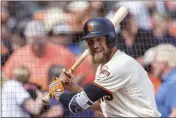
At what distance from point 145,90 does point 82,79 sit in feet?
8.43

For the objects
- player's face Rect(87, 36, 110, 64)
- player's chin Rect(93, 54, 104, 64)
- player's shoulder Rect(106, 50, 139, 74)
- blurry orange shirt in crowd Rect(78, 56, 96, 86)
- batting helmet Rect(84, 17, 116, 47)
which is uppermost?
batting helmet Rect(84, 17, 116, 47)

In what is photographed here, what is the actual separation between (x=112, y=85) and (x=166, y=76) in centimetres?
268

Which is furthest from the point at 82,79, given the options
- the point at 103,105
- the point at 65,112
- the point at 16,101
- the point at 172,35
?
the point at 103,105

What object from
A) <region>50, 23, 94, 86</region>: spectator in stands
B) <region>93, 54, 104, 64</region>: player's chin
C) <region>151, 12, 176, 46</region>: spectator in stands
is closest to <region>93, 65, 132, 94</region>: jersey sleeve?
<region>93, 54, 104, 64</region>: player's chin

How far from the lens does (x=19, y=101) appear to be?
20.6 ft

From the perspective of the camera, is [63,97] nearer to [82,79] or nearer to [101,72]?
[101,72]

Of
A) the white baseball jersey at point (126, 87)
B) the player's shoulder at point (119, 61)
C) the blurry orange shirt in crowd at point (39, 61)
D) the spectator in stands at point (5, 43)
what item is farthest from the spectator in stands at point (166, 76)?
the player's shoulder at point (119, 61)

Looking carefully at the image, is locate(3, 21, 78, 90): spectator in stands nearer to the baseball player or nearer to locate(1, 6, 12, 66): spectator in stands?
locate(1, 6, 12, 66): spectator in stands

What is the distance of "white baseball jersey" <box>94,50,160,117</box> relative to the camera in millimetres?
4027

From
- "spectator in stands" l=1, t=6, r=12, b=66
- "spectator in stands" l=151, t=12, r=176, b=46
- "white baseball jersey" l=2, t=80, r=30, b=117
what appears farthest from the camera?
"spectator in stands" l=151, t=12, r=176, b=46

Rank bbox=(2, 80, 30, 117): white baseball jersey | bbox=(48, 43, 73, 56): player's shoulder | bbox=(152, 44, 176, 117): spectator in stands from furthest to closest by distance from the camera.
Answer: bbox=(48, 43, 73, 56): player's shoulder → bbox=(152, 44, 176, 117): spectator in stands → bbox=(2, 80, 30, 117): white baseball jersey

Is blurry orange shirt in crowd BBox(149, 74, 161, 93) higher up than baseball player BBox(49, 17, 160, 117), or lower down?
lower down

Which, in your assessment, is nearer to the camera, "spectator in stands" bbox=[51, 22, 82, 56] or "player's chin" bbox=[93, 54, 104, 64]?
"player's chin" bbox=[93, 54, 104, 64]

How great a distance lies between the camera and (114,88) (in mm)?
4031
